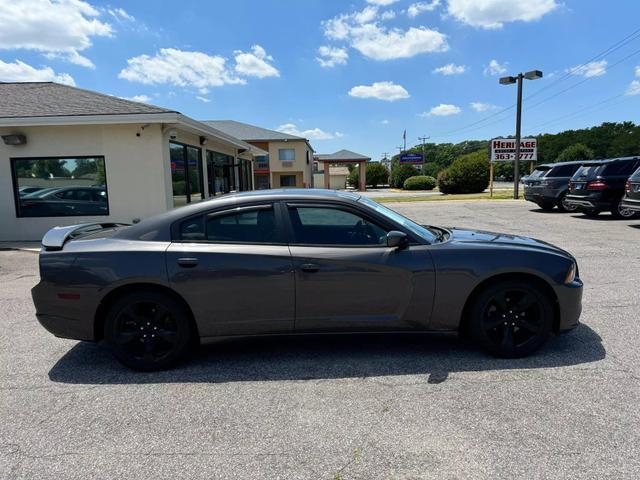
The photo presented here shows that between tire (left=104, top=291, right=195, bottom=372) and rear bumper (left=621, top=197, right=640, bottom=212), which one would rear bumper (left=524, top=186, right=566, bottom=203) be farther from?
tire (left=104, top=291, right=195, bottom=372)

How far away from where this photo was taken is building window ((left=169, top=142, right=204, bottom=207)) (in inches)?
480

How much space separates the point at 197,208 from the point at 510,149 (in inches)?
1032

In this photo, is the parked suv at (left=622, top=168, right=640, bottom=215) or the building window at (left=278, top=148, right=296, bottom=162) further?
the building window at (left=278, top=148, right=296, bottom=162)

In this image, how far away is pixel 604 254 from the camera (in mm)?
8148

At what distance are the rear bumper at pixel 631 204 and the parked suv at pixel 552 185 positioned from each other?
3532 mm

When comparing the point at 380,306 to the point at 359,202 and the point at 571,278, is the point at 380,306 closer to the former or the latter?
the point at 359,202

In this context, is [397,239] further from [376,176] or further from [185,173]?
[376,176]

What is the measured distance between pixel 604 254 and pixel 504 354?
5.82 metres

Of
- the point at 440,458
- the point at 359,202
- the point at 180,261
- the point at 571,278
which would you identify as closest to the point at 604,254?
the point at 571,278

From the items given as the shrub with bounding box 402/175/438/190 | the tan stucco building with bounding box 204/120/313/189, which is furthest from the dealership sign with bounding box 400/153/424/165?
the tan stucco building with bounding box 204/120/313/189

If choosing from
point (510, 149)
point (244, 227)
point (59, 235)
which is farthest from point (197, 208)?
point (510, 149)

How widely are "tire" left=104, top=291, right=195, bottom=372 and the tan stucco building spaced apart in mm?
38342

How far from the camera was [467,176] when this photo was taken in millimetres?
32656

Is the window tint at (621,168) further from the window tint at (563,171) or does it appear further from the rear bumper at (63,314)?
the rear bumper at (63,314)
